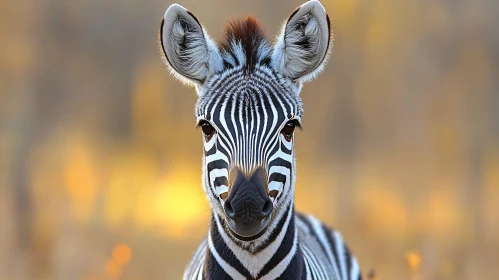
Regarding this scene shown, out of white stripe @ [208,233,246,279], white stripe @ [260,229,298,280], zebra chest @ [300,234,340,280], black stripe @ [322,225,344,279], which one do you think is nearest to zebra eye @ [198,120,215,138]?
white stripe @ [208,233,246,279]

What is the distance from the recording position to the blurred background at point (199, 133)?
13961 millimetres

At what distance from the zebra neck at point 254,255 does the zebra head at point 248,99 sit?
0.14 m

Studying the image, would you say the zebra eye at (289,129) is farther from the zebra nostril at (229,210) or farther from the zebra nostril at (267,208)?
the zebra nostril at (229,210)

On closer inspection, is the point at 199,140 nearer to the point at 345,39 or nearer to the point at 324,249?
the point at 345,39

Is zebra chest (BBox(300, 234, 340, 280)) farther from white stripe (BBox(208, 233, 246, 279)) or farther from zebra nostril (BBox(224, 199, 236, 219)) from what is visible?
zebra nostril (BBox(224, 199, 236, 219))

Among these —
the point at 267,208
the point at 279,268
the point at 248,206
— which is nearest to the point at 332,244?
the point at 279,268

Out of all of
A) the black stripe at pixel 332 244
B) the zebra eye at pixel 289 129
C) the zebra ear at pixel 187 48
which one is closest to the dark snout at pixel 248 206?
the zebra eye at pixel 289 129

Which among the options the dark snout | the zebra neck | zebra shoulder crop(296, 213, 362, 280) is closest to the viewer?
the dark snout

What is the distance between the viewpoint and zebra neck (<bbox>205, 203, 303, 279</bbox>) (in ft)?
17.2

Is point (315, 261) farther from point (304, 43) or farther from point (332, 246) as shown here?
point (304, 43)

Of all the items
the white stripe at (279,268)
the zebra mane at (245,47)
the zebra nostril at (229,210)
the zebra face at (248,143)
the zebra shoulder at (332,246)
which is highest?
the zebra mane at (245,47)

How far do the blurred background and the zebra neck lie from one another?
7.66 metres

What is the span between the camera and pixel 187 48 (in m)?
5.75

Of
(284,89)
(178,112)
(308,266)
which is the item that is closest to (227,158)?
(284,89)
